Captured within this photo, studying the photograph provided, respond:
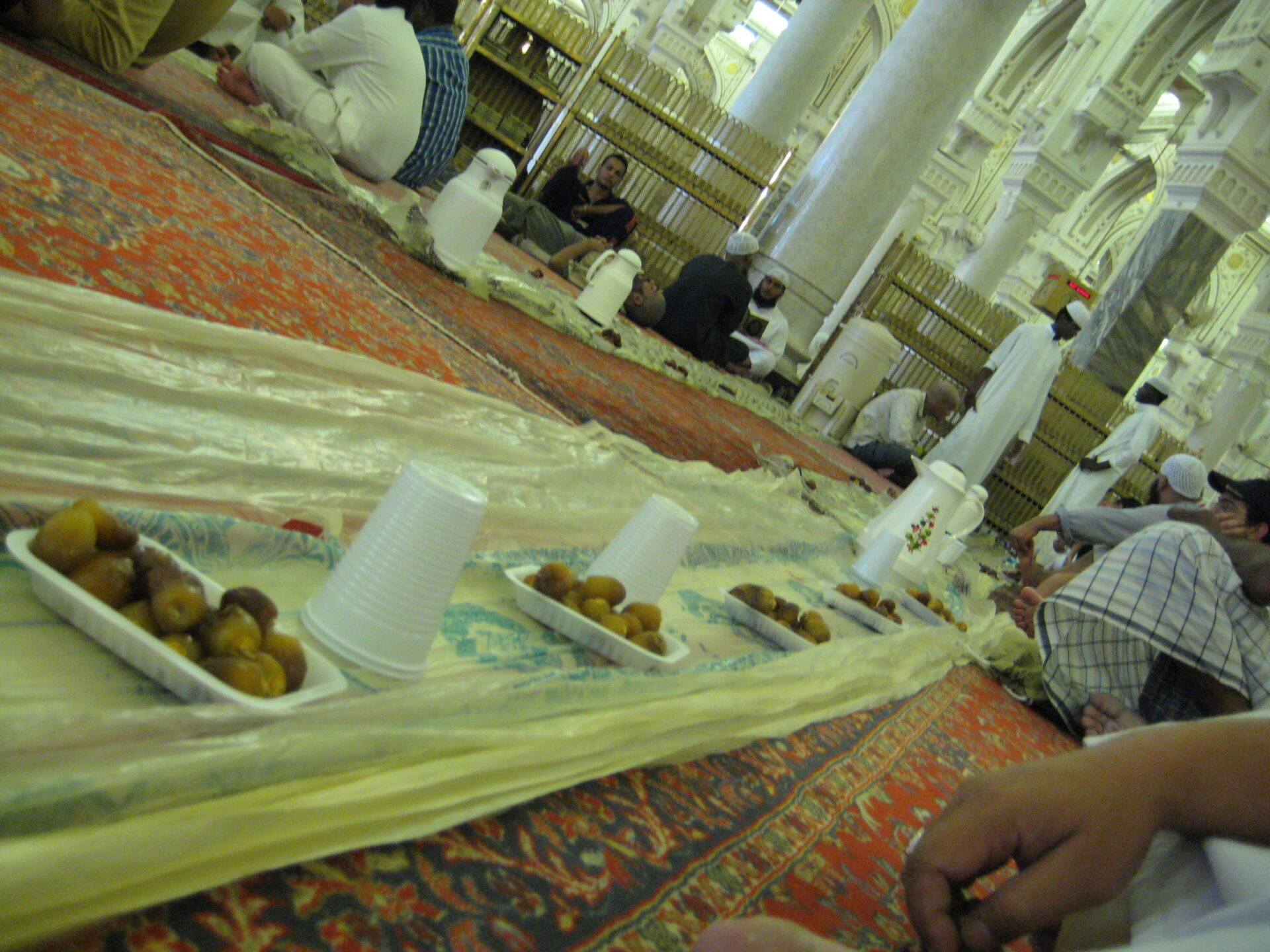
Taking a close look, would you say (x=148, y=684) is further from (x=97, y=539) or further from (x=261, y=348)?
(x=261, y=348)

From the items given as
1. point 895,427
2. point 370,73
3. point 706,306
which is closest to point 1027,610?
point 370,73

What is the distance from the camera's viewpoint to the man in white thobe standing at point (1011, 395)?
7.64 metres

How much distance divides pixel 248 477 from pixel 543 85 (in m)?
7.73

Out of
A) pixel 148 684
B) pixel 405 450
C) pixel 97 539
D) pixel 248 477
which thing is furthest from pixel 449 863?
pixel 405 450

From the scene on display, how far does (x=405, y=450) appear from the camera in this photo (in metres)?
1.62

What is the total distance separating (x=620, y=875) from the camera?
87cm

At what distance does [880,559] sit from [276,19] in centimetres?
441

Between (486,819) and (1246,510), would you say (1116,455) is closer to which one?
(1246,510)

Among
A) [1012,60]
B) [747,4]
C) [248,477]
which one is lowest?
[248,477]

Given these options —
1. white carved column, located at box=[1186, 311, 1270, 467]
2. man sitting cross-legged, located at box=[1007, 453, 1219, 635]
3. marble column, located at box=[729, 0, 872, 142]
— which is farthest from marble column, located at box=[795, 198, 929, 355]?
white carved column, located at box=[1186, 311, 1270, 467]

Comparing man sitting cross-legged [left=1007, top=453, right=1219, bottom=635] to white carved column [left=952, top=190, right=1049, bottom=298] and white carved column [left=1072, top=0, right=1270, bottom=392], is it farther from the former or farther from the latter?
white carved column [left=952, top=190, right=1049, bottom=298]

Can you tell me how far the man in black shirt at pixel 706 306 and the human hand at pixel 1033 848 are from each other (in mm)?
5743

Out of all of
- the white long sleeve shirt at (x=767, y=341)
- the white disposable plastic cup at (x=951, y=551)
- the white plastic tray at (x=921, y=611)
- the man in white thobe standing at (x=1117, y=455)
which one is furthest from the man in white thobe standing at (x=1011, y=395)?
the white plastic tray at (x=921, y=611)

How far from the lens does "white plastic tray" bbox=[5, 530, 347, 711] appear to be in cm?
71
